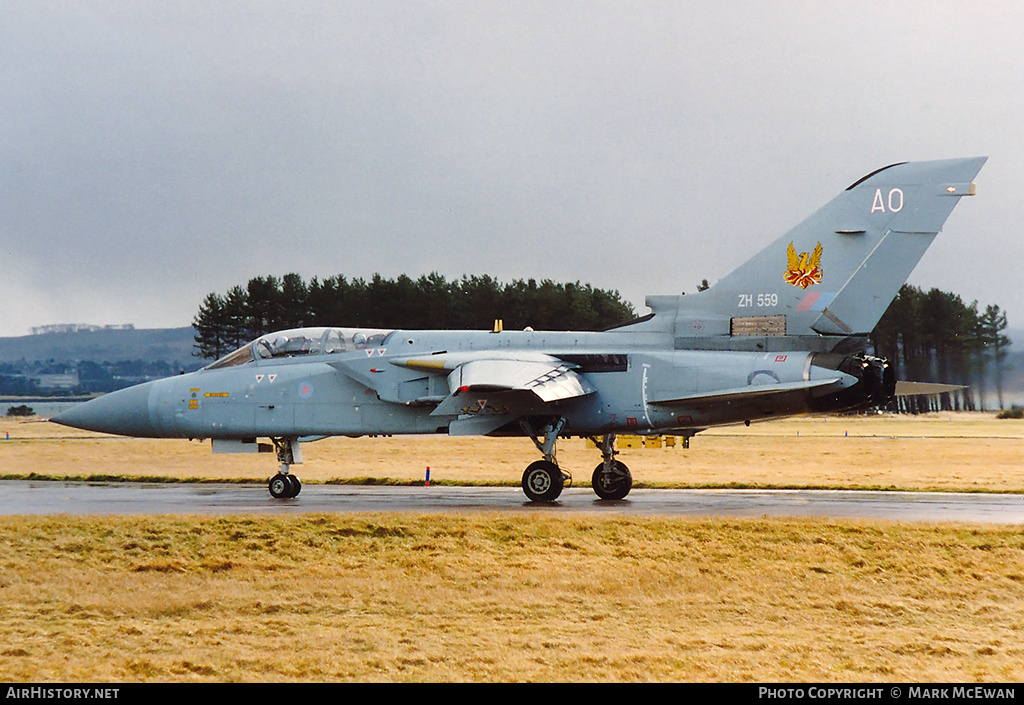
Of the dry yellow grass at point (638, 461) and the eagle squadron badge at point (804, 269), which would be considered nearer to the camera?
the eagle squadron badge at point (804, 269)

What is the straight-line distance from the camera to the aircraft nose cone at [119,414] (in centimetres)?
1981

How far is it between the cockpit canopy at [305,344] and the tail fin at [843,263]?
6022mm

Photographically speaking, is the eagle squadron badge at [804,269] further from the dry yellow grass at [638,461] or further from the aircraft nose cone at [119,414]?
the aircraft nose cone at [119,414]

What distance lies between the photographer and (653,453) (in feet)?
106

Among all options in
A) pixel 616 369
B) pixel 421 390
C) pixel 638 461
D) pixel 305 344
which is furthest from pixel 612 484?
pixel 638 461

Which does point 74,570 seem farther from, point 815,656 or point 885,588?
point 885,588

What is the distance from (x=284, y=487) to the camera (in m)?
19.1

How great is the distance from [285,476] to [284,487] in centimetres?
24

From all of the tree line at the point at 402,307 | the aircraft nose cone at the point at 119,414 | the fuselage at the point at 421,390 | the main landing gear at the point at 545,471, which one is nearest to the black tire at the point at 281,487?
the fuselage at the point at 421,390

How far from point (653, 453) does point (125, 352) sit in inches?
4129

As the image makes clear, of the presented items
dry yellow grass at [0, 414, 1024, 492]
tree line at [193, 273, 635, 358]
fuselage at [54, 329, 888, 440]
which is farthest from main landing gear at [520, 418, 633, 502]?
tree line at [193, 273, 635, 358]

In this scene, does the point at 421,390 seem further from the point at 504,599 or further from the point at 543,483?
the point at 504,599

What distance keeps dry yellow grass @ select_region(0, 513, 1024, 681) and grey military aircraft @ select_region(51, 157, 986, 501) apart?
134 inches

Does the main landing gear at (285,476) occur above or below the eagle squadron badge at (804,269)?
below
